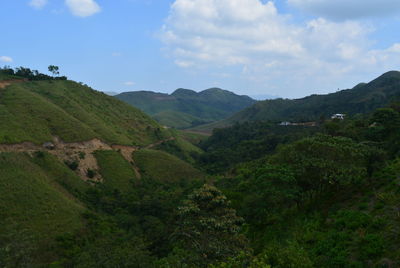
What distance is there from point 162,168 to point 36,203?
31.1m

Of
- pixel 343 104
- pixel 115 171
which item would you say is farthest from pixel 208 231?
pixel 343 104

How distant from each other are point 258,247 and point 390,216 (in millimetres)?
9937

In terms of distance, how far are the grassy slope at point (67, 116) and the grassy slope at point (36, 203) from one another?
29.1 ft

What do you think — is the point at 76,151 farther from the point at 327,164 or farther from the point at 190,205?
the point at 327,164

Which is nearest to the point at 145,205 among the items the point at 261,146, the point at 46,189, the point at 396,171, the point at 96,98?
the point at 46,189

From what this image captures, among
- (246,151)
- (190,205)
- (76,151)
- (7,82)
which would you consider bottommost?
(246,151)

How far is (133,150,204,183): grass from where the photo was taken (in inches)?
2474

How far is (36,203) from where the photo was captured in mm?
36625

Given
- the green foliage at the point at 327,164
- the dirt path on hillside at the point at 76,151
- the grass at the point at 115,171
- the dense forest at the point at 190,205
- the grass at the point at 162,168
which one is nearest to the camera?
the dense forest at the point at 190,205

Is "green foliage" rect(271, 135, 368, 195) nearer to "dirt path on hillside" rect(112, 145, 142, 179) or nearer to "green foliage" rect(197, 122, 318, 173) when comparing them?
"dirt path on hillside" rect(112, 145, 142, 179)

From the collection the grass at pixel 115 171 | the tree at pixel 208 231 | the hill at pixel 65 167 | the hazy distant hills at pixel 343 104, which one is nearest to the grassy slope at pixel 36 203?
the hill at pixel 65 167

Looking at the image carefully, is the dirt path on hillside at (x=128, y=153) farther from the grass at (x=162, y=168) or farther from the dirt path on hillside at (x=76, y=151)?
the grass at (x=162, y=168)

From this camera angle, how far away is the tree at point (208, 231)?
1748 cm

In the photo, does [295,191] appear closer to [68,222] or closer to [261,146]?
[68,222]
